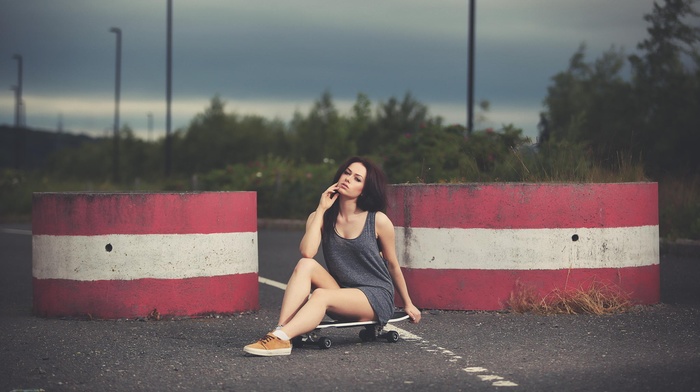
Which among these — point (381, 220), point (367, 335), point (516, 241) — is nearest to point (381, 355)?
point (367, 335)

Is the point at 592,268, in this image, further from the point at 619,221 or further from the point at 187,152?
the point at 187,152

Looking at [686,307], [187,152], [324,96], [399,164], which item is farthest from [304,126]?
[686,307]

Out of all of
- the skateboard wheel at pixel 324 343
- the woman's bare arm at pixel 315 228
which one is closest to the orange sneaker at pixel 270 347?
the skateboard wheel at pixel 324 343

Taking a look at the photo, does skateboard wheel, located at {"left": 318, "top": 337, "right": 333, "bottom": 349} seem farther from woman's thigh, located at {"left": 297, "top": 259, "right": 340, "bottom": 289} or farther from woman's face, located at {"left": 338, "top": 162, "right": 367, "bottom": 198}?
woman's face, located at {"left": 338, "top": 162, "right": 367, "bottom": 198}

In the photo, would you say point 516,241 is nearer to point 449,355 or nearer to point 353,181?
point 353,181

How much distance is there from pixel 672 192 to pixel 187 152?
60887 mm

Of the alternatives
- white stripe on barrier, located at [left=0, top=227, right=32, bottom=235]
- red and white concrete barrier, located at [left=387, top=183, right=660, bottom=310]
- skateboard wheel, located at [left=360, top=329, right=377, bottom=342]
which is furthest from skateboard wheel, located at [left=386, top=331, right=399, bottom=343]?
white stripe on barrier, located at [left=0, top=227, right=32, bottom=235]

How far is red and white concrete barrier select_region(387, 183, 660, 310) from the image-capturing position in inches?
337

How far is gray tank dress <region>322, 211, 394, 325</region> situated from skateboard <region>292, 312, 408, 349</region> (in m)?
0.08

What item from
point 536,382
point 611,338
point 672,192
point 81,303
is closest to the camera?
point 536,382

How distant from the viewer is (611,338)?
7.27 m

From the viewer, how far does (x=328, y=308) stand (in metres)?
6.96

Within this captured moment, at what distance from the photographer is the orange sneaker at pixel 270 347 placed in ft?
21.4

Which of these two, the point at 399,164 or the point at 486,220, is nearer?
the point at 486,220
